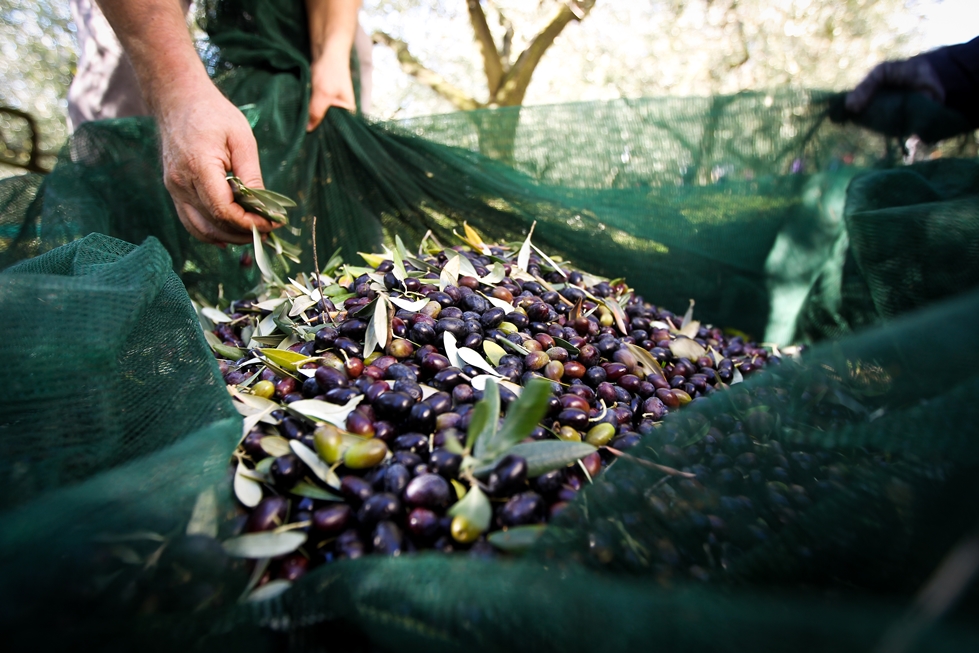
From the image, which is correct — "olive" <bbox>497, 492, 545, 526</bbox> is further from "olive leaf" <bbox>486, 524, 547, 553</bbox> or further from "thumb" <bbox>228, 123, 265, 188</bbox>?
"thumb" <bbox>228, 123, 265, 188</bbox>

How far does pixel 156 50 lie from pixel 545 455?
1.85m

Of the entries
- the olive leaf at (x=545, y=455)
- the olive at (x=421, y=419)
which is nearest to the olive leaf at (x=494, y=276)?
the olive at (x=421, y=419)

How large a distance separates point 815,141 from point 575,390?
207 centimetres

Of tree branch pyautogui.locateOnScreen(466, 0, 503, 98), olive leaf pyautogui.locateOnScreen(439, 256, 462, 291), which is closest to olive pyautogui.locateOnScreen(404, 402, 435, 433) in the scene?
olive leaf pyautogui.locateOnScreen(439, 256, 462, 291)

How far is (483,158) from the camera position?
2338 millimetres

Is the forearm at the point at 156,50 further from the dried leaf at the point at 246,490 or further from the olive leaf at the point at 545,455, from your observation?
the olive leaf at the point at 545,455

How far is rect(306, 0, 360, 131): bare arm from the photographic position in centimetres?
243

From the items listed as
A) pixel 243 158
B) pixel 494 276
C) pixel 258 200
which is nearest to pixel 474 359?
pixel 494 276

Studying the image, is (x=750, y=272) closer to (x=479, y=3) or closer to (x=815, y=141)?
(x=815, y=141)

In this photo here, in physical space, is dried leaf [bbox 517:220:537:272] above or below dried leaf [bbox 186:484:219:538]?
above

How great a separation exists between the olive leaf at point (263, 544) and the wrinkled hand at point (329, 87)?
6.64 ft

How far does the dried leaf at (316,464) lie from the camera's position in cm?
89

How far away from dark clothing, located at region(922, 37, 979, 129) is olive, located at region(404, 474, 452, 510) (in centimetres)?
285

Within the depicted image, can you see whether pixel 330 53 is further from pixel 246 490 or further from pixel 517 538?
pixel 517 538
